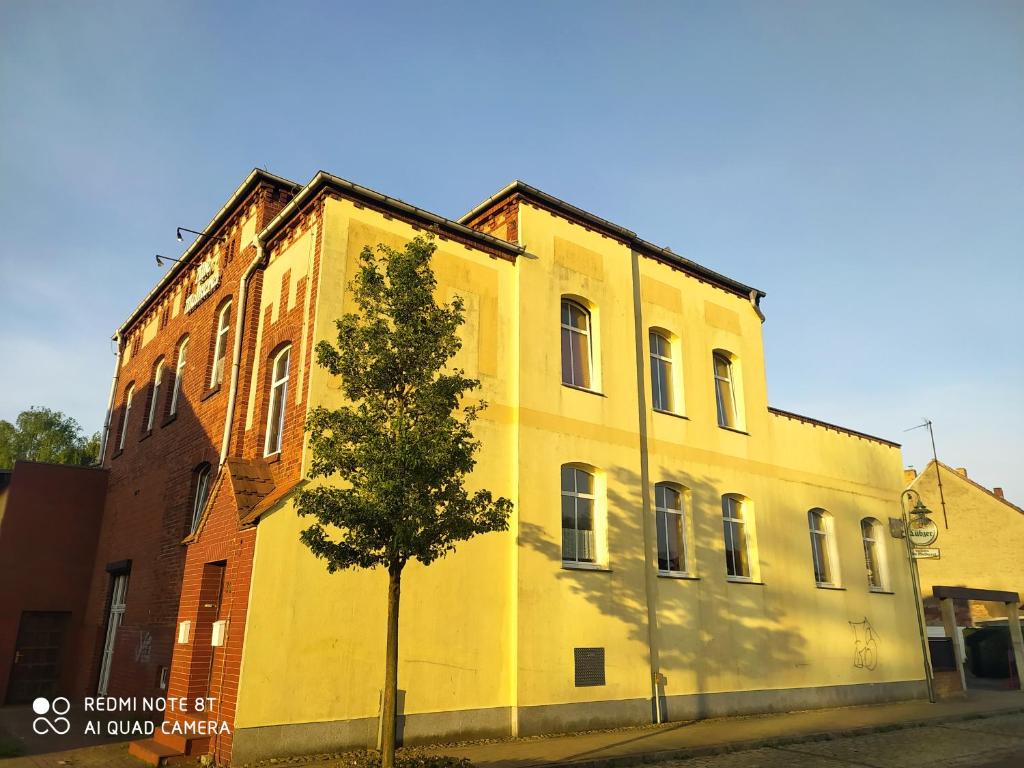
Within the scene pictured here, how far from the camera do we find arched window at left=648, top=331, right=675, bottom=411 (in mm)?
16203

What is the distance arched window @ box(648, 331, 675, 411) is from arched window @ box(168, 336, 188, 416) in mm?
10765

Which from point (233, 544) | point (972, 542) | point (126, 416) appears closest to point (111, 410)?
point (126, 416)

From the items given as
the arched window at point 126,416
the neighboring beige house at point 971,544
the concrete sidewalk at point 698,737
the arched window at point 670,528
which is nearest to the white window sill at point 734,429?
the arched window at point 670,528

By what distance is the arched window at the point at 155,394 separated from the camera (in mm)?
18156

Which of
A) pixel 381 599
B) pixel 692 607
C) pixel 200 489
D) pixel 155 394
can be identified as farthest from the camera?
pixel 155 394

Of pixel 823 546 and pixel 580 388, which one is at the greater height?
pixel 580 388

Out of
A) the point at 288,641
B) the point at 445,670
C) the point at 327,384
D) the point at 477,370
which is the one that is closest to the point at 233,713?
the point at 288,641

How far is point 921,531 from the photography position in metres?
19.5

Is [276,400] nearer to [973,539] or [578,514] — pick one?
[578,514]

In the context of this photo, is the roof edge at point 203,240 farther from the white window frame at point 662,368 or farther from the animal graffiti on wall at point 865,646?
the animal graffiti on wall at point 865,646

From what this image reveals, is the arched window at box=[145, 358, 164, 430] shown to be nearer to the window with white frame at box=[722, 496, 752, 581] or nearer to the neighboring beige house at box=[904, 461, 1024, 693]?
the window with white frame at box=[722, 496, 752, 581]

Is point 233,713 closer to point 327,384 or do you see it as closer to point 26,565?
point 327,384

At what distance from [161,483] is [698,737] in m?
12.0

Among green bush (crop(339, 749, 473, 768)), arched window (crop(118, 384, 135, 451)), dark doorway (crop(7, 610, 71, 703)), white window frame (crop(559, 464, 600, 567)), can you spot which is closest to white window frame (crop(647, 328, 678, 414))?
white window frame (crop(559, 464, 600, 567))
